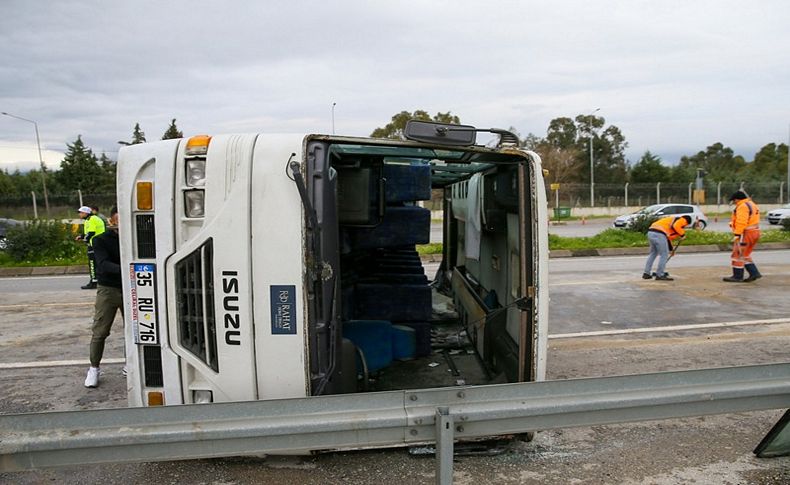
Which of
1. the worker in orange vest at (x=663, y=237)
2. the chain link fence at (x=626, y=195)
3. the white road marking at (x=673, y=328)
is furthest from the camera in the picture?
the chain link fence at (x=626, y=195)

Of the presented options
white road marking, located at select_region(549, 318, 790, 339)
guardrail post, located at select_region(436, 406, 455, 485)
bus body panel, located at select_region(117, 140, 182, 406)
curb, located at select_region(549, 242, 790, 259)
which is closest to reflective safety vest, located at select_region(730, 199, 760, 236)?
white road marking, located at select_region(549, 318, 790, 339)

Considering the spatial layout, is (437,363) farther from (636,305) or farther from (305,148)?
(636,305)

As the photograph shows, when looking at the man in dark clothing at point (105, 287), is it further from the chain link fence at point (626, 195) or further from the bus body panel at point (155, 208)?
the chain link fence at point (626, 195)

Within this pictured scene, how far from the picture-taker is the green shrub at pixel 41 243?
1473 cm

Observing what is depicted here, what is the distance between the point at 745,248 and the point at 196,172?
31.8ft

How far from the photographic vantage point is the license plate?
3.03m

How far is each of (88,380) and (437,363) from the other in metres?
3.09

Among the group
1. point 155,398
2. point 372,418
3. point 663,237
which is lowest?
point 155,398

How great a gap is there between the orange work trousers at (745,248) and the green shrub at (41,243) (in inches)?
614

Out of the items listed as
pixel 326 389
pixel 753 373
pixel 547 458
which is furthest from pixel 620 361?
pixel 326 389

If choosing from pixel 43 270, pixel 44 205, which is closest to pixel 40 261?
pixel 43 270

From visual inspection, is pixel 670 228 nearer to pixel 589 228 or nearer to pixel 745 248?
pixel 745 248

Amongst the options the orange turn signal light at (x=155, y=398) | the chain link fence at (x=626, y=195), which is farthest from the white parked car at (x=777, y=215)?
the orange turn signal light at (x=155, y=398)

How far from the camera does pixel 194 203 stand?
2.97 meters
